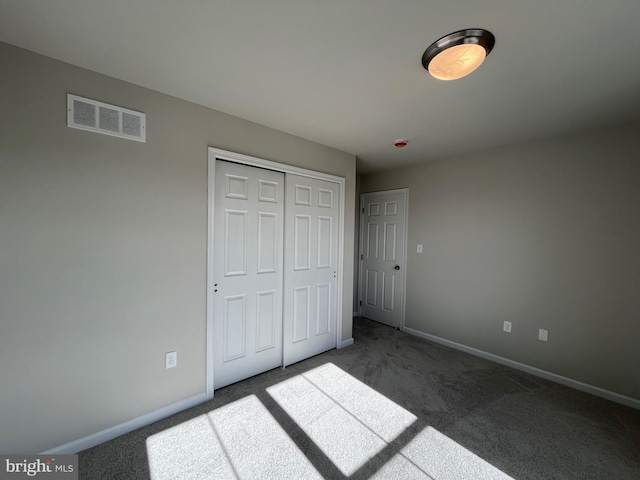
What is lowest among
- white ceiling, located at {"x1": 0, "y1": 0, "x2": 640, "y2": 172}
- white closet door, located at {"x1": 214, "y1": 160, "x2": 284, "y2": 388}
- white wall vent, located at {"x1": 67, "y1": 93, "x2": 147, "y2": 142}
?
white closet door, located at {"x1": 214, "y1": 160, "x2": 284, "y2": 388}

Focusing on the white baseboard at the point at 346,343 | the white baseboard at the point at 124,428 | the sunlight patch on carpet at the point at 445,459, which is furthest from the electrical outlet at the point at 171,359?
the white baseboard at the point at 346,343

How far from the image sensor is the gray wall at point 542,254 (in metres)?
2.31

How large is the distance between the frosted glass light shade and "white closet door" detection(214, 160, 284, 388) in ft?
5.53

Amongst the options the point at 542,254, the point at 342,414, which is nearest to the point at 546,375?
the point at 542,254

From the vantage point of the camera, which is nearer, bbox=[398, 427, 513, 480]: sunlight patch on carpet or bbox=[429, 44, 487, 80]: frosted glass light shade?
bbox=[429, 44, 487, 80]: frosted glass light shade

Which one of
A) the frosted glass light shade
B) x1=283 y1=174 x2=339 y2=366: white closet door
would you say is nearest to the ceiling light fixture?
the frosted glass light shade

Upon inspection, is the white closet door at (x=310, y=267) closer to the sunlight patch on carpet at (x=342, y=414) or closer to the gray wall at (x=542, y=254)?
the sunlight patch on carpet at (x=342, y=414)

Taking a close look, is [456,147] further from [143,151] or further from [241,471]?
[241,471]

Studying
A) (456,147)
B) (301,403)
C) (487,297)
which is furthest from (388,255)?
(301,403)

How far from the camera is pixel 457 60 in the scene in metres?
1.39

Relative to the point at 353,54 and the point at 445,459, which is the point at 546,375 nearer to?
the point at 445,459

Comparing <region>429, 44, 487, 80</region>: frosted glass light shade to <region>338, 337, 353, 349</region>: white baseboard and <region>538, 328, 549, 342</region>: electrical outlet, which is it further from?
<region>338, 337, 353, 349</region>: white baseboard

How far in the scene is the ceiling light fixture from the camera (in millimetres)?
1307

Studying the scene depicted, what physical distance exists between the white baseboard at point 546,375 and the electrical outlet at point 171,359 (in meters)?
3.07
